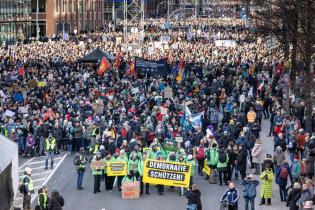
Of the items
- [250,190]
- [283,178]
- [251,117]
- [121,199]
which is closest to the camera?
[250,190]

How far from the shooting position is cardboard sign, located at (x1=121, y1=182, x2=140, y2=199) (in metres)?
22.9

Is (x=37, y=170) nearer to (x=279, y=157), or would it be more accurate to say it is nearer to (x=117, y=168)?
(x=117, y=168)

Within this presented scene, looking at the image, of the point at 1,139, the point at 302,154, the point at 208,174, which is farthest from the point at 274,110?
the point at 1,139

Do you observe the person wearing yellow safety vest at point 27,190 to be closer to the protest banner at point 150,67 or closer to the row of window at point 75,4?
the protest banner at point 150,67

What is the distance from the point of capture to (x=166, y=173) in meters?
23.2

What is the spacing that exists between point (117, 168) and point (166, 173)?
1407 millimetres

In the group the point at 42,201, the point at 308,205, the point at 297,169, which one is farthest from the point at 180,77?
the point at 308,205

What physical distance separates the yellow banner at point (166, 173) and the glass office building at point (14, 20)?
60733mm

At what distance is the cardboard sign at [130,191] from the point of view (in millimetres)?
22859

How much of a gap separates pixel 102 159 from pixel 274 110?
10741 millimetres

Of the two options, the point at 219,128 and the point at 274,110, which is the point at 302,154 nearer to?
the point at 219,128

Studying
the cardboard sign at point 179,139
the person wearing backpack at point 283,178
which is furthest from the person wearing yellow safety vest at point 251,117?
the person wearing backpack at point 283,178

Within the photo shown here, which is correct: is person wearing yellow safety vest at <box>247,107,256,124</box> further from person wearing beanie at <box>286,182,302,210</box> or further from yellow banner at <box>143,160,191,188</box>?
person wearing beanie at <box>286,182,302,210</box>

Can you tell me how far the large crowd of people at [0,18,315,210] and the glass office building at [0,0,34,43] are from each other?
3228cm
